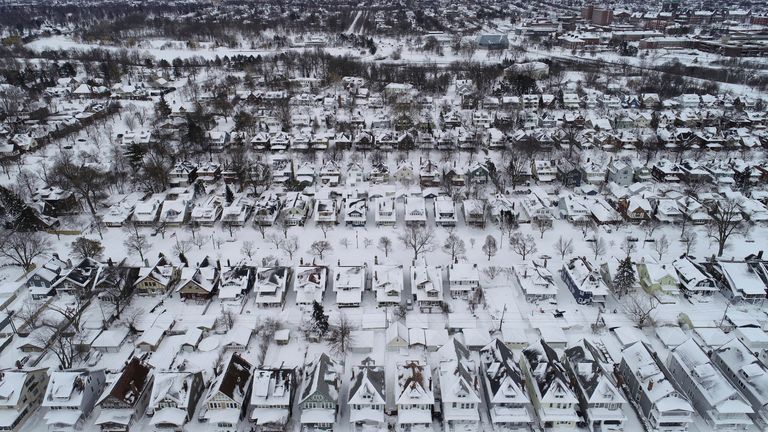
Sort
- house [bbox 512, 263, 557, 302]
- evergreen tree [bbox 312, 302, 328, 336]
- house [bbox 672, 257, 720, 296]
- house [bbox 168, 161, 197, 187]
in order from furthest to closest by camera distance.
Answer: house [bbox 168, 161, 197, 187]
house [bbox 672, 257, 720, 296]
house [bbox 512, 263, 557, 302]
evergreen tree [bbox 312, 302, 328, 336]

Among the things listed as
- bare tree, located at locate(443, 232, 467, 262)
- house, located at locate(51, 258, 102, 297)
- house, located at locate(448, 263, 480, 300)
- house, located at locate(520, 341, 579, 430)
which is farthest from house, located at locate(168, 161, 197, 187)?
house, located at locate(520, 341, 579, 430)

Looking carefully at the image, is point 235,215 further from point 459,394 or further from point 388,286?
point 459,394

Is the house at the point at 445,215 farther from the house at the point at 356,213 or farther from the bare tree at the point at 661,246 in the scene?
the bare tree at the point at 661,246

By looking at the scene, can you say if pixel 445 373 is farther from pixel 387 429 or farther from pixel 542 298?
pixel 542 298

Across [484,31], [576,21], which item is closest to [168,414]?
[484,31]

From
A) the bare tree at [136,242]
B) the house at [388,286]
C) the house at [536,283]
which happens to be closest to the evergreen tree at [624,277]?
the house at [536,283]

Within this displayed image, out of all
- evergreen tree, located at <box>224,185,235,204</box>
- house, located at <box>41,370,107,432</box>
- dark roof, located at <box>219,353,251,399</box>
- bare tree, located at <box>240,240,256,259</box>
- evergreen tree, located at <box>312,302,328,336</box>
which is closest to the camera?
house, located at <box>41,370,107,432</box>

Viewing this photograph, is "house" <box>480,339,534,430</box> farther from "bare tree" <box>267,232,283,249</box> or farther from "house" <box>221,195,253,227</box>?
"house" <box>221,195,253,227</box>
